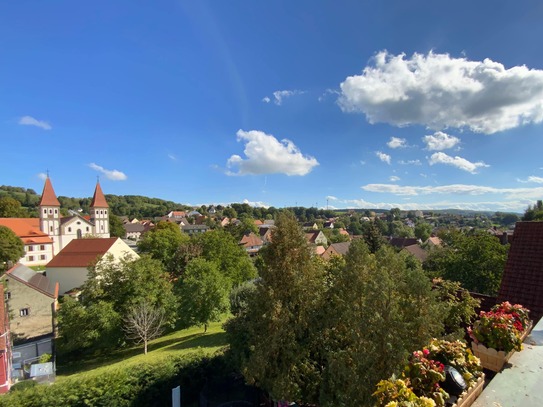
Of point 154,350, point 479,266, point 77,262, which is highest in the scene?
point 77,262

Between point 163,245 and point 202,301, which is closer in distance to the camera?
point 202,301

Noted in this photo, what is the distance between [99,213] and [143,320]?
4750cm

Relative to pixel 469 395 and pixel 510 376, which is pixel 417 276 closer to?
pixel 510 376

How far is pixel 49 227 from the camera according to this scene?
5338 centimetres

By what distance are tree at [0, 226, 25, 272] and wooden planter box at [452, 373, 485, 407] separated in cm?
5060

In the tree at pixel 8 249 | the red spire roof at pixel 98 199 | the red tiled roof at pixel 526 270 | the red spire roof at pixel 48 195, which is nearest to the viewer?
the red tiled roof at pixel 526 270

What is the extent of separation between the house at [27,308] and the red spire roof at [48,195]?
34.5 m

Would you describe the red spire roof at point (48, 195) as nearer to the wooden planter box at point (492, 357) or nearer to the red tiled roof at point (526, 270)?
the red tiled roof at point (526, 270)

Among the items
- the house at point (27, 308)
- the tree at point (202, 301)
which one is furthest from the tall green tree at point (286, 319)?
the house at point (27, 308)

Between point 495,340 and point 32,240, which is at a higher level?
point 32,240

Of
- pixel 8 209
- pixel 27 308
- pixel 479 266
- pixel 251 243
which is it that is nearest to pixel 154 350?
pixel 27 308

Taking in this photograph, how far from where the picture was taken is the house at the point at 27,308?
904 inches

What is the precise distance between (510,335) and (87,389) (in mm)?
13529

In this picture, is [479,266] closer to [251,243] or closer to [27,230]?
[251,243]
